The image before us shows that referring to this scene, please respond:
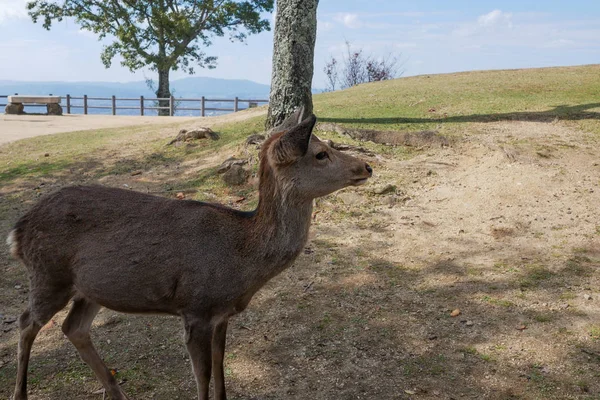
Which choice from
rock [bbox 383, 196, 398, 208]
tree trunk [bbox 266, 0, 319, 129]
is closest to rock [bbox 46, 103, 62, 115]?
tree trunk [bbox 266, 0, 319, 129]

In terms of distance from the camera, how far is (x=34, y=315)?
4668mm

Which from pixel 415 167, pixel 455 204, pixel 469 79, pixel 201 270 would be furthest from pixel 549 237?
pixel 469 79

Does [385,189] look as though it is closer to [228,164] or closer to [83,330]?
[228,164]

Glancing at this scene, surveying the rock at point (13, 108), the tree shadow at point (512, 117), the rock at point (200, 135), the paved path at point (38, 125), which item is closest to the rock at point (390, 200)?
the tree shadow at point (512, 117)

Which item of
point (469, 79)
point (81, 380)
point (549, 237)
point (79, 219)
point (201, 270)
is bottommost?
point (81, 380)

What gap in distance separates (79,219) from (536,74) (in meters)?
19.5

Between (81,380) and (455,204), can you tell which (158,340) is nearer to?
(81,380)

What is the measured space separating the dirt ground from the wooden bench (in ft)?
85.2

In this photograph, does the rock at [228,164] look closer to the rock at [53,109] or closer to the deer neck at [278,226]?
the deer neck at [278,226]

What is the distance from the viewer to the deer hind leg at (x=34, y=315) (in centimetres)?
461

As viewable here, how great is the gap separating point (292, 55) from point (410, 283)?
610cm

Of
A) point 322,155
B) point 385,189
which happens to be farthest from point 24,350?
point 385,189

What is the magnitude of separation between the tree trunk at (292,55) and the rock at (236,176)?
5.77 feet

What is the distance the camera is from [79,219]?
4.52 m
